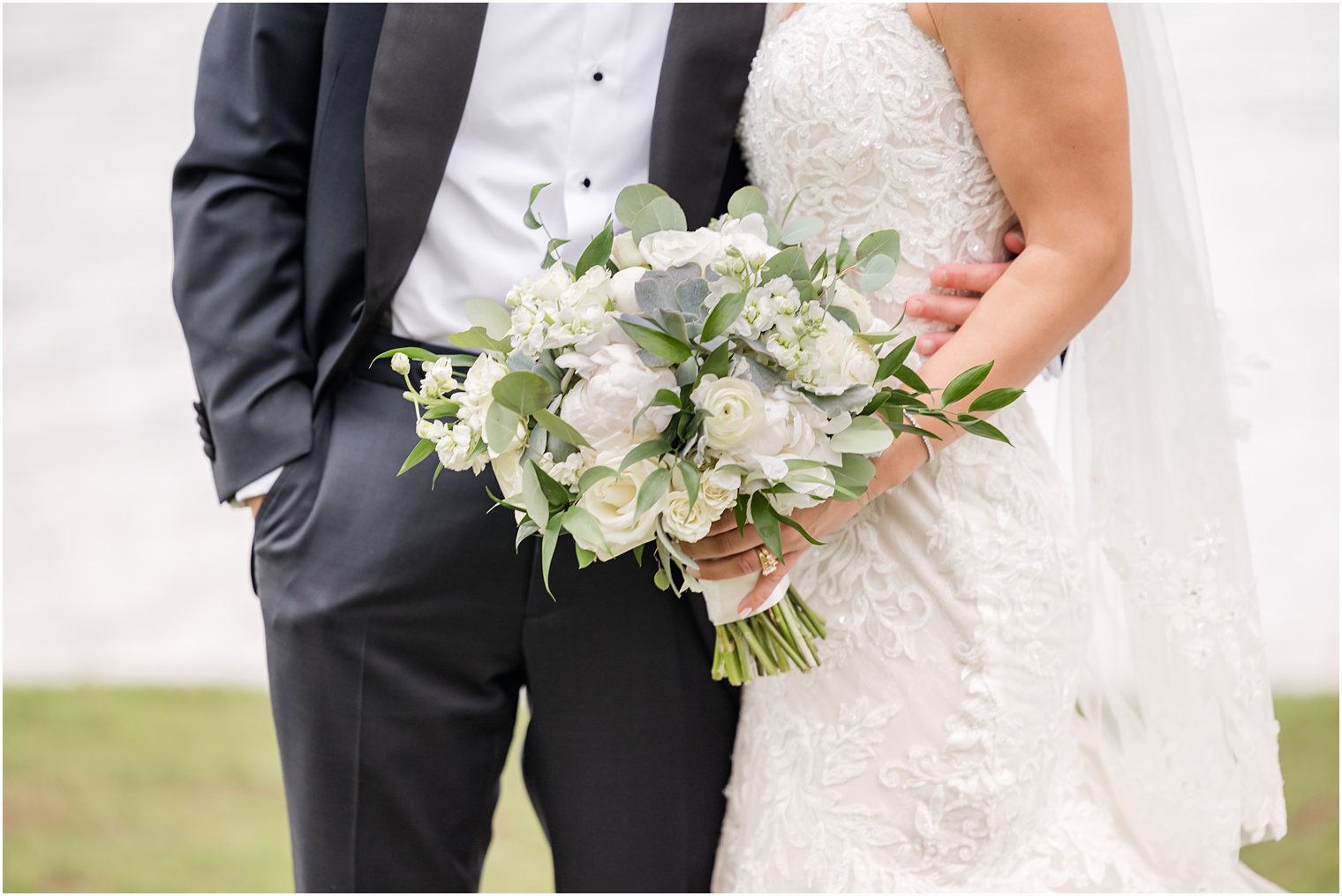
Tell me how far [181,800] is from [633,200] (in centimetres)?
337

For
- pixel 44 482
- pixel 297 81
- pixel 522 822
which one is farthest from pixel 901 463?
pixel 44 482

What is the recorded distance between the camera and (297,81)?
71.2 inches

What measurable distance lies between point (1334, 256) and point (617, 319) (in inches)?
143

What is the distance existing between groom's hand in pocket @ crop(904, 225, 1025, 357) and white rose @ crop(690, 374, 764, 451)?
515mm

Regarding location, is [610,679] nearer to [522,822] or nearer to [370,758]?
[370,758]

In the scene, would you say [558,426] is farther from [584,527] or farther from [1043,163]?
[1043,163]

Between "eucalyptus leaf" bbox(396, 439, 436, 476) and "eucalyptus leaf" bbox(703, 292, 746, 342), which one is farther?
"eucalyptus leaf" bbox(396, 439, 436, 476)

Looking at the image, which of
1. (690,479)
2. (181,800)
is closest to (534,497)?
(690,479)

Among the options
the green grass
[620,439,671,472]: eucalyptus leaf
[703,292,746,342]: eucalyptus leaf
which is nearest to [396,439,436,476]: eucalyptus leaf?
[620,439,671,472]: eucalyptus leaf

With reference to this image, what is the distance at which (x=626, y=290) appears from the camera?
1182 millimetres

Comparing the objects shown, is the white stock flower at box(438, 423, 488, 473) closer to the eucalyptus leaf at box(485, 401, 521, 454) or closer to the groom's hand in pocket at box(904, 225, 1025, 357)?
Answer: the eucalyptus leaf at box(485, 401, 521, 454)

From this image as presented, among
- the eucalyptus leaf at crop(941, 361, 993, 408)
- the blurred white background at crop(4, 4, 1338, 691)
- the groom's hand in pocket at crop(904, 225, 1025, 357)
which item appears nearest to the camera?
the eucalyptus leaf at crop(941, 361, 993, 408)

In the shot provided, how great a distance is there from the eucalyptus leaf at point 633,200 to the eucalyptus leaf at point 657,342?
20 cm

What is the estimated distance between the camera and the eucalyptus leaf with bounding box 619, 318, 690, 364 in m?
1.12
